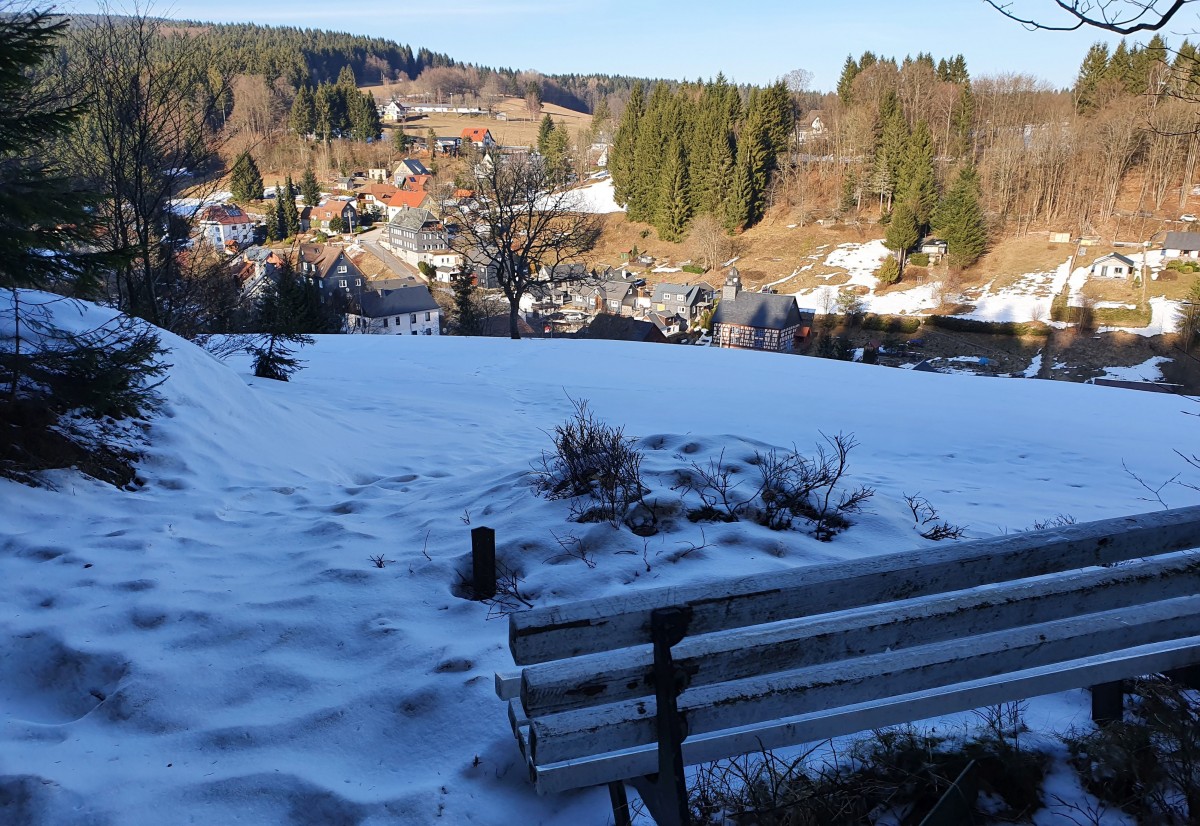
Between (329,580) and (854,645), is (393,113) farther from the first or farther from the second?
(854,645)

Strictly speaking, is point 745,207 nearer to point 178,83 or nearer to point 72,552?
point 178,83

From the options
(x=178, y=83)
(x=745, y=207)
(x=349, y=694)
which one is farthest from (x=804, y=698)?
(x=745, y=207)

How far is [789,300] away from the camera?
130ft

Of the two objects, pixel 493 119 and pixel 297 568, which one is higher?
pixel 493 119

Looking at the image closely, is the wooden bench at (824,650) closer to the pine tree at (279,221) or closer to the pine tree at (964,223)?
the pine tree at (964,223)

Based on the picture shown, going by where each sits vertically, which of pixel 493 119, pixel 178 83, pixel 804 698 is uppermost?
pixel 493 119

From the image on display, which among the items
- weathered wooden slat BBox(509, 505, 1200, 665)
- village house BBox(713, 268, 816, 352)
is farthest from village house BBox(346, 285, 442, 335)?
weathered wooden slat BBox(509, 505, 1200, 665)

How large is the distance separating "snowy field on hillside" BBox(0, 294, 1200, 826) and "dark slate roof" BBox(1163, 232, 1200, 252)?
141ft

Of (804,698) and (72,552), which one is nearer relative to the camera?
(804,698)

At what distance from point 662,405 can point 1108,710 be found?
27.1 ft

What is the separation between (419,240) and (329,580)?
2931 inches

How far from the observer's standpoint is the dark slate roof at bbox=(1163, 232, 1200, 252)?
41.8m

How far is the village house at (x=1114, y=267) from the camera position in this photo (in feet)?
135

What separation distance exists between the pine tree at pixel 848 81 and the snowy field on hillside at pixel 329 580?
225 ft
